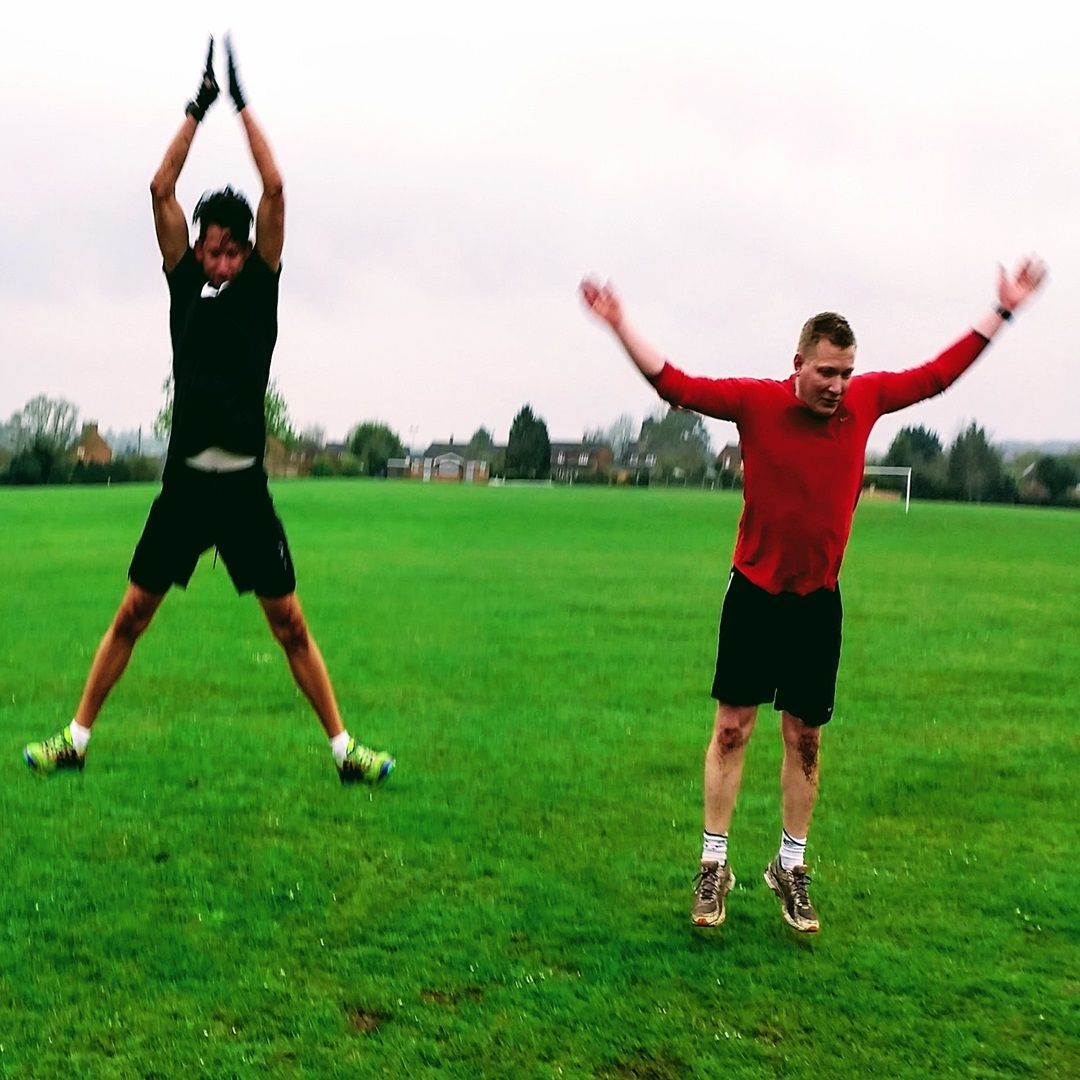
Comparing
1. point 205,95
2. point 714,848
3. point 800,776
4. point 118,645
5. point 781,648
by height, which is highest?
point 205,95

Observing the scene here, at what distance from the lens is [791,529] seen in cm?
434

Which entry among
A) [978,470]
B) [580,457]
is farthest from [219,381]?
[580,457]

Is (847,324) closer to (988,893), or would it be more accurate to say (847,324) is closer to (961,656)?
(988,893)

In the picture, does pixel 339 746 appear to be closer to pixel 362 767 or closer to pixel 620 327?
pixel 362 767

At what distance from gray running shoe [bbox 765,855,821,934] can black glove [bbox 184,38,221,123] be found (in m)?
3.79

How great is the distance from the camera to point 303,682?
5922mm

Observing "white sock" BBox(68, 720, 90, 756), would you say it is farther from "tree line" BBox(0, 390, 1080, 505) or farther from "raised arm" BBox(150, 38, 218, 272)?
"tree line" BBox(0, 390, 1080, 505)

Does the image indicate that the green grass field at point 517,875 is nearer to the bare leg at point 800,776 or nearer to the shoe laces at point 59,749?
the shoe laces at point 59,749

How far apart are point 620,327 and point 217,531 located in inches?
90.2

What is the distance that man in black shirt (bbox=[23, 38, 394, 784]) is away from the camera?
536 centimetres

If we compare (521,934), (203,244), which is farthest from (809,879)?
(203,244)

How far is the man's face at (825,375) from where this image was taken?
13.9ft

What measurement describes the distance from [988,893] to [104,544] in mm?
22330

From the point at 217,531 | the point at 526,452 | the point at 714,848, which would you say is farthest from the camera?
the point at 526,452
